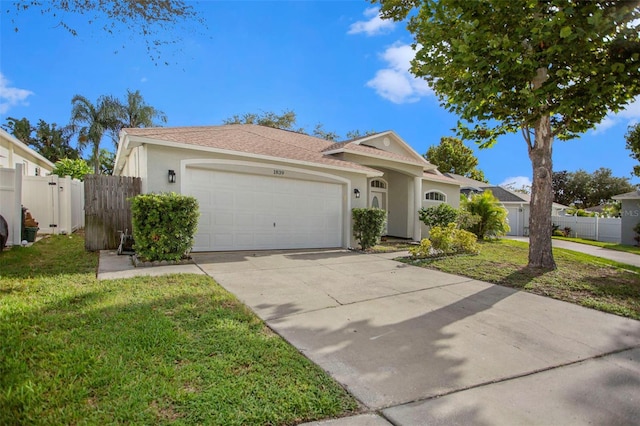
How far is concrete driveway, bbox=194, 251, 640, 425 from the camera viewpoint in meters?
2.54

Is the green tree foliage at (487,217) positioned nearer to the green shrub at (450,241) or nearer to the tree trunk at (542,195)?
the green shrub at (450,241)

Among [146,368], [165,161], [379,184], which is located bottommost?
[146,368]

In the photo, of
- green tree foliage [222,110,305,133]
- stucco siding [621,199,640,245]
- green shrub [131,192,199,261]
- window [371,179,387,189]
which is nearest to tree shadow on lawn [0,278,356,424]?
green shrub [131,192,199,261]

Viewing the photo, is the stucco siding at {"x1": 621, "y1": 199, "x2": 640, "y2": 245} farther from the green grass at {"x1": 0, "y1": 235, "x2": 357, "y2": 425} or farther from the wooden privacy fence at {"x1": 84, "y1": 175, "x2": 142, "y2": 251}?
the wooden privacy fence at {"x1": 84, "y1": 175, "x2": 142, "y2": 251}

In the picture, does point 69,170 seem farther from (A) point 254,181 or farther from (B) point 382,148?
(B) point 382,148

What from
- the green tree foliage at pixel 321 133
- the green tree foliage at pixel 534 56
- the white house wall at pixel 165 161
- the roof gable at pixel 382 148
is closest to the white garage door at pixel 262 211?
the white house wall at pixel 165 161

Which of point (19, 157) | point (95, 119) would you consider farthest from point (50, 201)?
point (95, 119)

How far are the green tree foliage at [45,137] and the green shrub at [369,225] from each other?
1149 inches

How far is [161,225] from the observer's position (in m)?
7.23

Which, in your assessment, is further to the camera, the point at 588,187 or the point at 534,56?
the point at 588,187

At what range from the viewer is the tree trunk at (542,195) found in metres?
8.09

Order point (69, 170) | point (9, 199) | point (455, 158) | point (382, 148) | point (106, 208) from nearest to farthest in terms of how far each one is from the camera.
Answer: point (9, 199) < point (106, 208) < point (382, 148) < point (69, 170) < point (455, 158)

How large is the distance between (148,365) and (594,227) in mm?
28717

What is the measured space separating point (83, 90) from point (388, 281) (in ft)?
94.5
